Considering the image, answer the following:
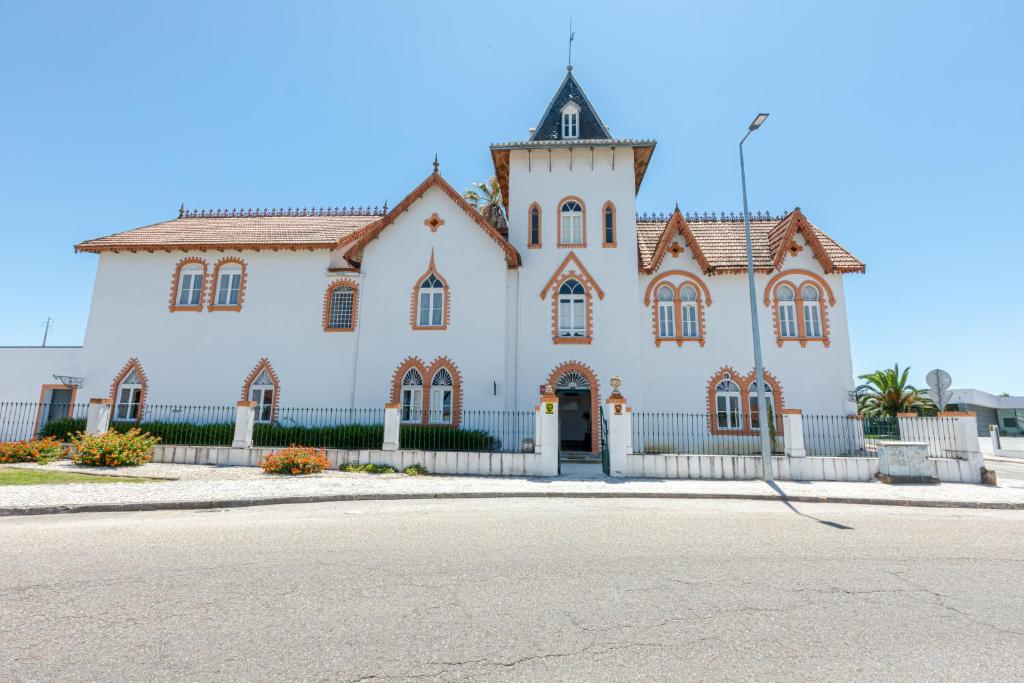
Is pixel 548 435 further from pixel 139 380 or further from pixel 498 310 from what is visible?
pixel 139 380

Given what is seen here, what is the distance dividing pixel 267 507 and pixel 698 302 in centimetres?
1817

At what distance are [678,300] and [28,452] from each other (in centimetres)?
2386

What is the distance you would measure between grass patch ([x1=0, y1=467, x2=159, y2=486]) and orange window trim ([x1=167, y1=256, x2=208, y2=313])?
10.3 metres

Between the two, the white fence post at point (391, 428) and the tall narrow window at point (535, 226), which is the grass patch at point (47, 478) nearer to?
the white fence post at point (391, 428)

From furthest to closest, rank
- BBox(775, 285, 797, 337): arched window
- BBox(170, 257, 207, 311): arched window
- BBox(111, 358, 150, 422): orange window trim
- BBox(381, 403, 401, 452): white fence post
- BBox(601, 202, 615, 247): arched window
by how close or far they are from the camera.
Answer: BBox(170, 257, 207, 311): arched window < BBox(111, 358, 150, 422): orange window trim < BBox(775, 285, 797, 337): arched window < BBox(601, 202, 615, 247): arched window < BBox(381, 403, 401, 452): white fence post

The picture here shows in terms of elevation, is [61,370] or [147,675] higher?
[61,370]

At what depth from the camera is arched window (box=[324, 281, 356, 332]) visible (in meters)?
21.4

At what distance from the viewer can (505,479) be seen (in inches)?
539

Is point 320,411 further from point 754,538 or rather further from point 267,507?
point 754,538

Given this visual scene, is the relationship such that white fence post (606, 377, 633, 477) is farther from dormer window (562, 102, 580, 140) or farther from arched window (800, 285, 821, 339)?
dormer window (562, 102, 580, 140)

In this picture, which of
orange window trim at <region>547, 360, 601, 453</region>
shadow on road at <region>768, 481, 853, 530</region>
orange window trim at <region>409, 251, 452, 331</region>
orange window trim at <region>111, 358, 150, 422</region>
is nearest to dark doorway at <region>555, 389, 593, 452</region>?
orange window trim at <region>547, 360, 601, 453</region>

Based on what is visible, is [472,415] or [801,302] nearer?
[472,415]

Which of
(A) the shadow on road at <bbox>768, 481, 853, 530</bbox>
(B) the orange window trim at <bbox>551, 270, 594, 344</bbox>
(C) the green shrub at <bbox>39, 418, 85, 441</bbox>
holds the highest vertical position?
(B) the orange window trim at <bbox>551, 270, 594, 344</bbox>

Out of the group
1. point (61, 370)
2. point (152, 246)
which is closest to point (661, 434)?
point (152, 246)
